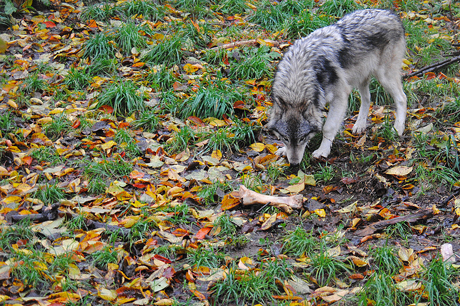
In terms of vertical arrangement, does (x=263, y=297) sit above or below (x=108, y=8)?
below

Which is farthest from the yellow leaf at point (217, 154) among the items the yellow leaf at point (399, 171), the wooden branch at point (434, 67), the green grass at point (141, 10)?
the green grass at point (141, 10)

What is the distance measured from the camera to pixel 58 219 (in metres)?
4.20

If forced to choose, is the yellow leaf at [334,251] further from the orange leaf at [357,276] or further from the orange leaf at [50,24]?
the orange leaf at [50,24]

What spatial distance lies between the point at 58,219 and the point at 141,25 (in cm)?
465

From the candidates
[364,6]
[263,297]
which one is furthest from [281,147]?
[364,6]

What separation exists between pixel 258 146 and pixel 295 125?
35.2 inches

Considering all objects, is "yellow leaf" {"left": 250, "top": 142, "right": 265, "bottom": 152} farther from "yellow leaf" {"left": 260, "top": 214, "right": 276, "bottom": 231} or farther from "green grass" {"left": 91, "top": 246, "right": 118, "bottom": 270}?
"green grass" {"left": 91, "top": 246, "right": 118, "bottom": 270}

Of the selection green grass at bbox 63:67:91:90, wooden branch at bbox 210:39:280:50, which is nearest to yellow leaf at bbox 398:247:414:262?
wooden branch at bbox 210:39:280:50

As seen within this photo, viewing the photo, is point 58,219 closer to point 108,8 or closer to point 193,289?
point 193,289

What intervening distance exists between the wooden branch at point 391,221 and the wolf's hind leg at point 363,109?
84.3 inches

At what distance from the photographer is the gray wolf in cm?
513

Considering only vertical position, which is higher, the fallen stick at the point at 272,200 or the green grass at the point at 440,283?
the green grass at the point at 440,283

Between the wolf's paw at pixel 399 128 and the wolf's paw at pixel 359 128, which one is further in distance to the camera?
the wolf's paw at pixel 359 128

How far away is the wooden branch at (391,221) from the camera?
4.10 metres
